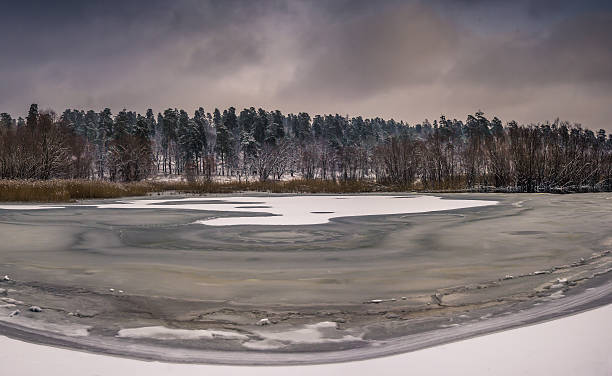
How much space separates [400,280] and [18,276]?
4.10 m

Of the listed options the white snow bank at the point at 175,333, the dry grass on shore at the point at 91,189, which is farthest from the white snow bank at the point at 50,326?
the dry grass on shore at the point at 91,189

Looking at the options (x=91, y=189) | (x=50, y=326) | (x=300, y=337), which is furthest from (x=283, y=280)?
(x=91, y=189)

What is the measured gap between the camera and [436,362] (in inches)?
103

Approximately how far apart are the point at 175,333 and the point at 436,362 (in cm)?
173

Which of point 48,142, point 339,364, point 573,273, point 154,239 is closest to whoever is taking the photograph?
point 339,364

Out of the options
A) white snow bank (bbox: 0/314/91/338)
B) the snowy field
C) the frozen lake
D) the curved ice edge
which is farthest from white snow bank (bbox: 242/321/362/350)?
white snow bank (bbox: 0/314/91/338)

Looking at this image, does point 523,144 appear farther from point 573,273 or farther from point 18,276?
point 18,276

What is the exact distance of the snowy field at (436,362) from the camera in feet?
8.13

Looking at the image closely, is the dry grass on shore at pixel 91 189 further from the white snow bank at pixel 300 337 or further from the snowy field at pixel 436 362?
the white snow bank at pixel 300 337

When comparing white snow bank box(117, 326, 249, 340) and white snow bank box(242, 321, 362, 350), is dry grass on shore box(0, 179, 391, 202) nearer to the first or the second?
white snow bank box(117, 326, 249, 340)

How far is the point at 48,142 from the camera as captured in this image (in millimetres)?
35125

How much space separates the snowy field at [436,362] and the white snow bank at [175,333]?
0.43m

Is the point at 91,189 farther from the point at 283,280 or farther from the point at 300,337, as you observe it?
the point at 300,337

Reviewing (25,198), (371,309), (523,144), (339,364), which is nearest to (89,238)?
(371,309)
